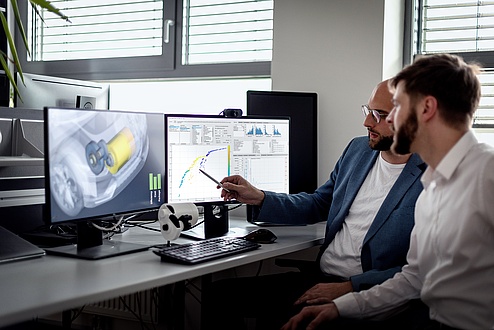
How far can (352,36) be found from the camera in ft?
10.9

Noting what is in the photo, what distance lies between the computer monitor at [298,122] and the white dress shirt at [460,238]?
125 cm

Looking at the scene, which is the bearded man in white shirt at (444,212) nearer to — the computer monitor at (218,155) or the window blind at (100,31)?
the computer monitor at (218,155)

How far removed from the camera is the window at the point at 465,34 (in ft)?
10.8

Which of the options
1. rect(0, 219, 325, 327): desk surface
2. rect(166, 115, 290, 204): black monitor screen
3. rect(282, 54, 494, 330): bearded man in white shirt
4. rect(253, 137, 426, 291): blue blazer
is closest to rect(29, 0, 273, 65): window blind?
rect(166, 115, 290, 204): black monitor screen

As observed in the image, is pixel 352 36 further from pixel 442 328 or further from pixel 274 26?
pixel 442 328

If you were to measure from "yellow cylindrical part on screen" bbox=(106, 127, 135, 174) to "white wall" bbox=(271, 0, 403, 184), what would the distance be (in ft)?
4.15

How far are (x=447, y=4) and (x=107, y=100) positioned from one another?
1745 millimetres

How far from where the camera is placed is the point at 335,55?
3.36 m

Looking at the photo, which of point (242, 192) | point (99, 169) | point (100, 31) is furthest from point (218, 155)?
point (100, 31)

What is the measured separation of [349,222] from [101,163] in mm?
951

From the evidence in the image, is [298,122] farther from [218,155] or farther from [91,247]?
[91,247]

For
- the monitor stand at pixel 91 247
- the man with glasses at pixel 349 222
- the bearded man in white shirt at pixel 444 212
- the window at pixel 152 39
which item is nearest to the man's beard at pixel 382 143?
the man with glasses at pixel 349 222

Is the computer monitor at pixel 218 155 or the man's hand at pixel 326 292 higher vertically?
the computer monitor at pixel 218 155

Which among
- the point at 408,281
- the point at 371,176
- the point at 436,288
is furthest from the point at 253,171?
the point at 436,288
